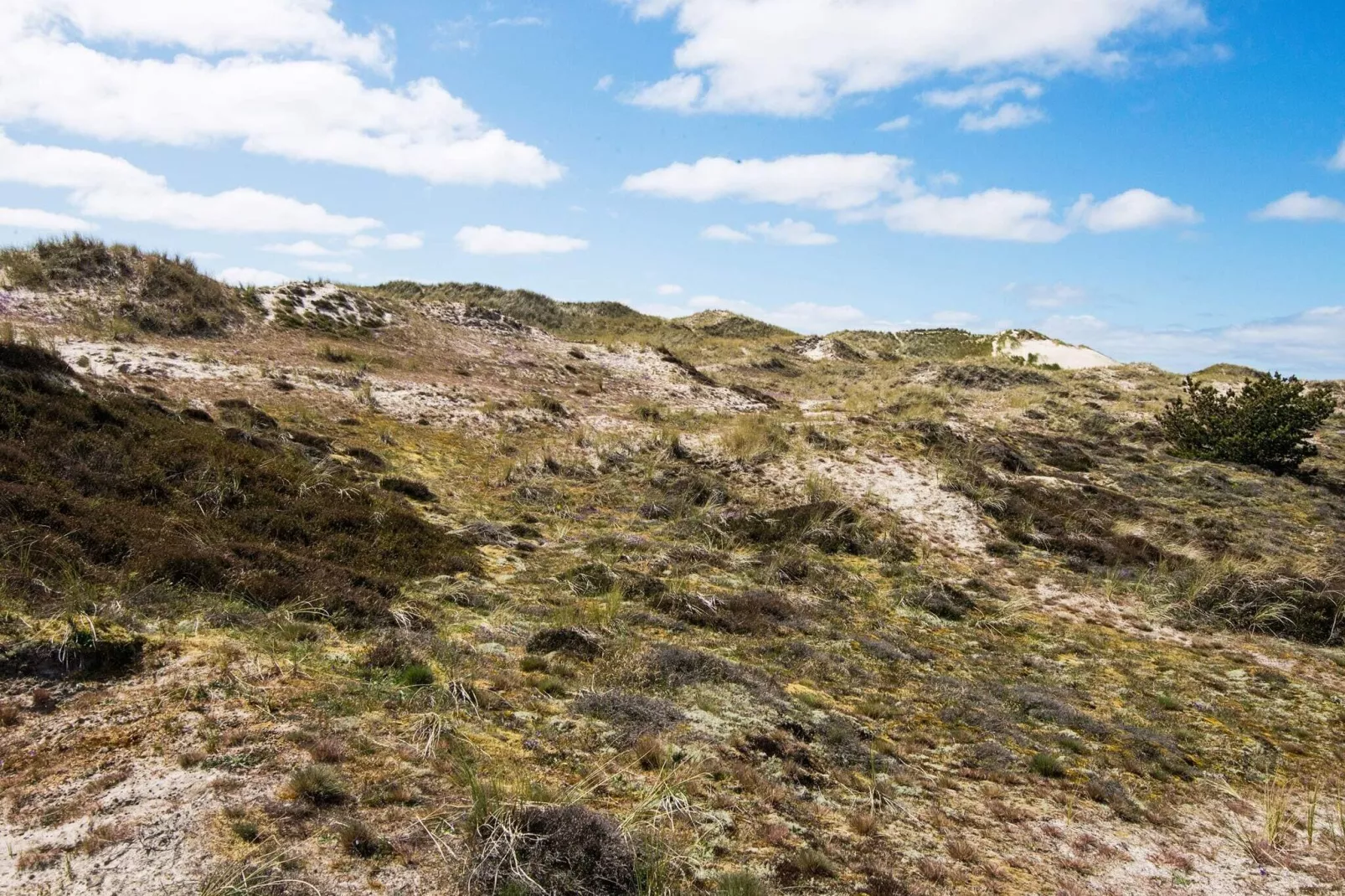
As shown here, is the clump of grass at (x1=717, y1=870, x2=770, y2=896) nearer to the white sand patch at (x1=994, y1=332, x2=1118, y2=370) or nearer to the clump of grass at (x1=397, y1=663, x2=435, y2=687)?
the clump of grass at (x1=397, y1=663, x2=435, y2=687)

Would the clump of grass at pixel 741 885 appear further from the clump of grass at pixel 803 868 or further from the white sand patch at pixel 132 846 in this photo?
the white sand patch at pixel 132 846

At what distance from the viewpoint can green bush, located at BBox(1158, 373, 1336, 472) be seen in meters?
26.1

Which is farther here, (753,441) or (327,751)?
(753,441)

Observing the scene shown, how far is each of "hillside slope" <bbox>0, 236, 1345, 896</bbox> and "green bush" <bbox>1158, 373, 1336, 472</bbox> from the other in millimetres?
4251

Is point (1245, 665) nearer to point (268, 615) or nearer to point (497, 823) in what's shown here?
point (497, 823)

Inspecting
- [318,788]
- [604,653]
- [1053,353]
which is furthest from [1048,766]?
[1053,353]

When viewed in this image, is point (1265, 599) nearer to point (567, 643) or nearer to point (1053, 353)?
point (567, 643)

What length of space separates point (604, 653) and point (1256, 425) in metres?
30.6

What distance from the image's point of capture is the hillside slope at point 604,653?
4.52 meters

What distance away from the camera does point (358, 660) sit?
22.7ft

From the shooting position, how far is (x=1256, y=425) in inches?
1061

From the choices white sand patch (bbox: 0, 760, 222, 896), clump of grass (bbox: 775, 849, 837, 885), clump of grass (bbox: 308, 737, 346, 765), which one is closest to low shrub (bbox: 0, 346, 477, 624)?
clump of grass (bbox: 308, 737, 346, 765)

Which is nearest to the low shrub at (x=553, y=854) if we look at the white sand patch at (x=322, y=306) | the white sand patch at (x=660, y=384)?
the white sand patch at (x=660, y=384)

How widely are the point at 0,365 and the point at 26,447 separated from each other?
3030 millimetres
